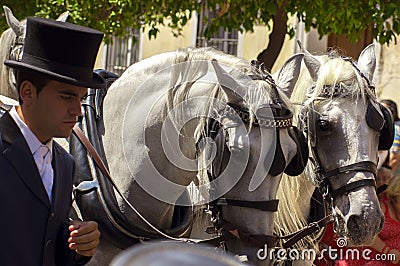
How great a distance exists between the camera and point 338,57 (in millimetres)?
5223

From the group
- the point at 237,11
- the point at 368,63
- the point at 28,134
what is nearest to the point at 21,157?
the point at 28,134

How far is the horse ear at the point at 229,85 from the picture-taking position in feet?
13.6

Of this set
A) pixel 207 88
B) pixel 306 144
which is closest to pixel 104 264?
pixel 207 88

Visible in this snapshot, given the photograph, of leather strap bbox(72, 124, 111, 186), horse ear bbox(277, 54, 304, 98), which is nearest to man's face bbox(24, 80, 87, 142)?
A: leather strap bbox(72, 124, 111, 186)

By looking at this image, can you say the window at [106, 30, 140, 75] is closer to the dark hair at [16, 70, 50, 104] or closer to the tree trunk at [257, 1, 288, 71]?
the tree trunk at [257, 1, 288, 71]

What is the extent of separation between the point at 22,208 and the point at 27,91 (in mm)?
349

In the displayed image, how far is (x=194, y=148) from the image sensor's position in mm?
4145

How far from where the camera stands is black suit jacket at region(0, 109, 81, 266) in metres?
2.83

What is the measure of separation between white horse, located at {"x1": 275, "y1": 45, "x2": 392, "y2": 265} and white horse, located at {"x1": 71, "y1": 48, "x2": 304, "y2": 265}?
571 millimetres

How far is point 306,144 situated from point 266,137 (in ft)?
1.97

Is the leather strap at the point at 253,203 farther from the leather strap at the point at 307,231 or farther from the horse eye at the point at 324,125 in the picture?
the horse eye at the point at 324,125

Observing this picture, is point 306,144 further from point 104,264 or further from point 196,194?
point 104,264

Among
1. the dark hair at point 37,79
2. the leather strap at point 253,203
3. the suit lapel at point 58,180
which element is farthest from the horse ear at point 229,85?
the dark hair at point 37,79
